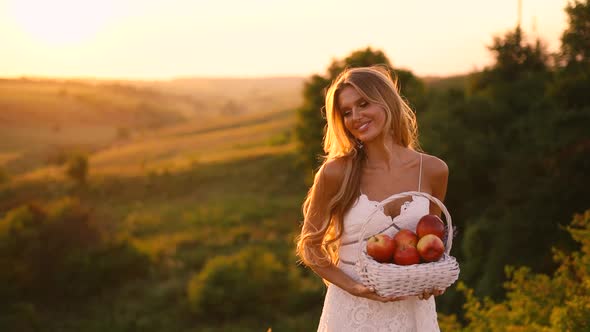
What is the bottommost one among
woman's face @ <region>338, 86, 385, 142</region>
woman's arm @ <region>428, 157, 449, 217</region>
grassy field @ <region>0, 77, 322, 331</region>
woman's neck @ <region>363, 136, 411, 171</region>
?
grassy field @ <region>0, 77, 322, 331</region>

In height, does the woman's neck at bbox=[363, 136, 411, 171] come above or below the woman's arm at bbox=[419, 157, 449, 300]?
above

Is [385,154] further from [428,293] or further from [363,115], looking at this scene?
[428,293]

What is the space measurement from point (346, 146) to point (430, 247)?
2.88 ft

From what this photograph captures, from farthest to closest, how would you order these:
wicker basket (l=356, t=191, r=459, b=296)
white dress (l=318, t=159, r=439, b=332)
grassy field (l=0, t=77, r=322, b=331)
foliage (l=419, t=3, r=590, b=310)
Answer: grassy field (l=0, t=77, r=322, b=331) → foliage (l=419, t=3, r=590, b=310) → white dress (l=318, t=159, r=439, b=332) → wicker basket (l=356, t=191, r=459, b=296)

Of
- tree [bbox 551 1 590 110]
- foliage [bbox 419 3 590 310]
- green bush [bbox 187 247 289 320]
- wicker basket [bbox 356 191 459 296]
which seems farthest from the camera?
green bush [bbox 187 247 289 320]

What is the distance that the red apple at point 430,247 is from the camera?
3.13 metres

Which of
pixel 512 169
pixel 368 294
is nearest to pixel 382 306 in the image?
pixel 368 294

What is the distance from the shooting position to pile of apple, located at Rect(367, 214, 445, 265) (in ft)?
10.3

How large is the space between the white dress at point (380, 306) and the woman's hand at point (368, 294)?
0.12 metres

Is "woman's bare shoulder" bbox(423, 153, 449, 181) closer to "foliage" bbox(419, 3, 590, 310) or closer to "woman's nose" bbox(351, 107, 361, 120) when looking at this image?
"woman's nose" bbox(351, 107, 361, 120)

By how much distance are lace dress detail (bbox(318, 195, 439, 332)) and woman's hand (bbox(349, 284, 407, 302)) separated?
0.12m

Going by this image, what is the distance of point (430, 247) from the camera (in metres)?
3.13

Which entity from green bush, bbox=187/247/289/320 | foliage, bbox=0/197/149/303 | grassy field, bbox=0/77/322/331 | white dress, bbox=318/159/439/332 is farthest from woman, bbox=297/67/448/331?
foliage, bbox=0/197/149/303

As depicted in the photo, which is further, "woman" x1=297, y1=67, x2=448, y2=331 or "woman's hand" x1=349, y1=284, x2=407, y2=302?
"woman" x1=297, y1=67, x2=448, y2=331
